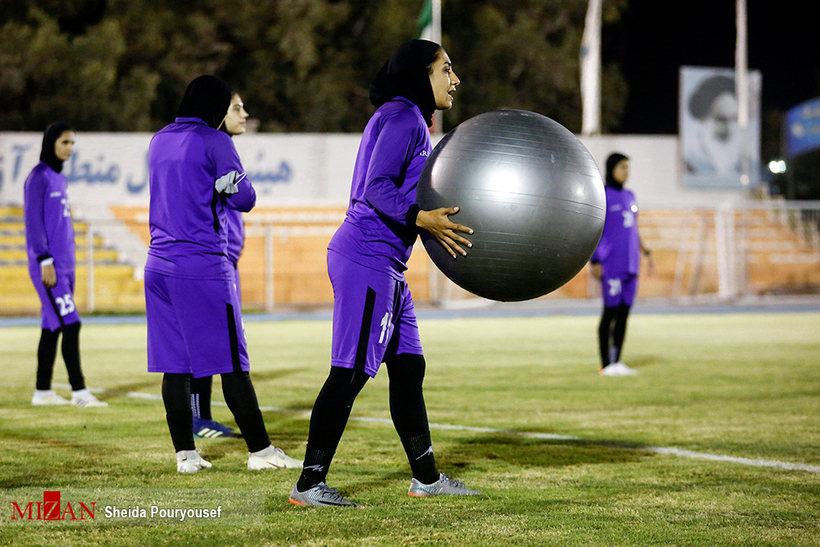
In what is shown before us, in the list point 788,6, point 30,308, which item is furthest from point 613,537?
point 788,6

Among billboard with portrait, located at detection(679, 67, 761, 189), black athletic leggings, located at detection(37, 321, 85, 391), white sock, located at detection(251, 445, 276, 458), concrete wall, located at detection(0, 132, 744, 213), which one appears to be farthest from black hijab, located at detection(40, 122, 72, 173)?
billboard with portrait, located at detection(679, 67, 761, 189)

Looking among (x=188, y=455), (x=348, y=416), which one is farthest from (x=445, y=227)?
(x=188, y=455)

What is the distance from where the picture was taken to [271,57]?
37.8 m

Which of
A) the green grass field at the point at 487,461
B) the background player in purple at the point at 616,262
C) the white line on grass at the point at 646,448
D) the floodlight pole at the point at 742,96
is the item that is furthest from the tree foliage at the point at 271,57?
the white line on grass at the point at 646,448

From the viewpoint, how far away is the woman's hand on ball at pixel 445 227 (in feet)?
14.3

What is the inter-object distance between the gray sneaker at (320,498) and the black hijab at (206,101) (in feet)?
7.03

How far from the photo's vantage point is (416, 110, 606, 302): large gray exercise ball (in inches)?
172

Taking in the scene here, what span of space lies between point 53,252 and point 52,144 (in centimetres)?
86

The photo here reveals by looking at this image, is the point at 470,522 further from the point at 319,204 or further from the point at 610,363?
the point at 319,204

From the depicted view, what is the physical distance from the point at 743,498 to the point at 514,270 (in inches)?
64.0

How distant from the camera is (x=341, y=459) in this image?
5.73 meters

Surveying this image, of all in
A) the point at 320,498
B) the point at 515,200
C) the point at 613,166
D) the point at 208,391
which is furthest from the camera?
the point at 613,166

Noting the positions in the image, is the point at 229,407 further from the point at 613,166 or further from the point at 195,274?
the point at 613,166

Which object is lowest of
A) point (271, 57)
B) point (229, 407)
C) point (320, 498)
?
point (320, 498)
